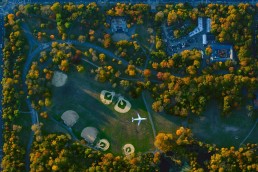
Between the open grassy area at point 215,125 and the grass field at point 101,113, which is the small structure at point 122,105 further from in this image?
the open grassy area at point 215,125

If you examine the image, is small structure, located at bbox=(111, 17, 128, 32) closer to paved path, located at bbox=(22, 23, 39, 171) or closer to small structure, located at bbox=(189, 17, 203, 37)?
small structure, located at bbox=(189, 17, 203, 37)

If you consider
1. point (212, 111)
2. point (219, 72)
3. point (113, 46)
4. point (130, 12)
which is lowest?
point (212, 111)

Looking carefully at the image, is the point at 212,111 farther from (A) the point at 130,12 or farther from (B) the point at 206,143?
(A) the point at 130,12

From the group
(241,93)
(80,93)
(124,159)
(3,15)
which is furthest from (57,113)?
(241,93)

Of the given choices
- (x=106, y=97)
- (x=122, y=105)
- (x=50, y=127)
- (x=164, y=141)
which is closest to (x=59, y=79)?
(x=50, y=127)

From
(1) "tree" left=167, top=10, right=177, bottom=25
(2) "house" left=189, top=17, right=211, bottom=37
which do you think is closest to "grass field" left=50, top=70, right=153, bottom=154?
(1) "tree" left=167, top=10, right=177, bottom=25

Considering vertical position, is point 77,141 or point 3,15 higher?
point 3,15
